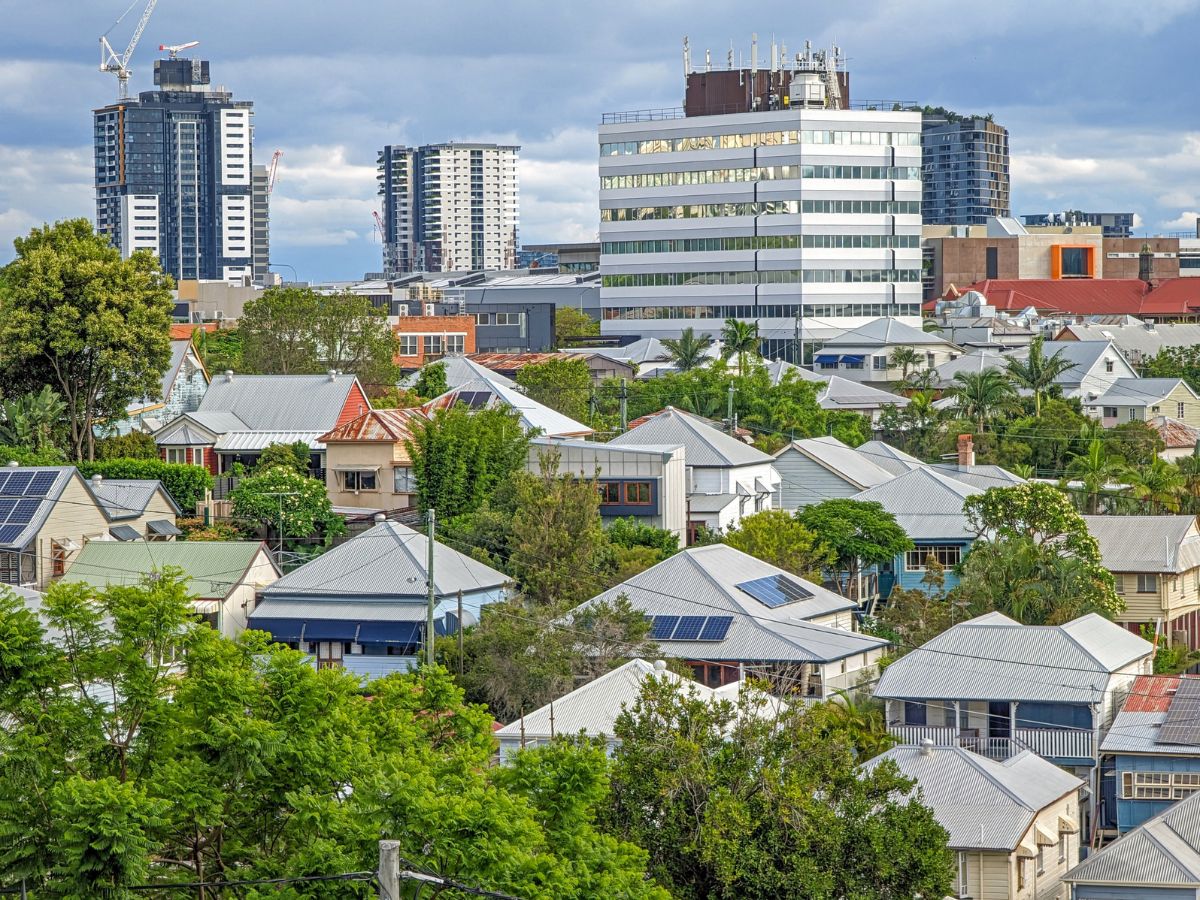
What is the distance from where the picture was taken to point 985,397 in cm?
9412

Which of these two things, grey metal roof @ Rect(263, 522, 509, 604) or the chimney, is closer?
grey metal roof @ Rect(263, 522, 509, 604)

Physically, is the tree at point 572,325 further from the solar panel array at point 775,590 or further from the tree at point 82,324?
the solar panel array at point 775,590

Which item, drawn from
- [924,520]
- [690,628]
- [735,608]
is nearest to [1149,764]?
[735,608]

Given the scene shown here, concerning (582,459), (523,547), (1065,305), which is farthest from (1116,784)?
(1065,305)

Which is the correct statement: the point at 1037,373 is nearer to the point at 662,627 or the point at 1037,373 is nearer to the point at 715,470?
the point at 715,470

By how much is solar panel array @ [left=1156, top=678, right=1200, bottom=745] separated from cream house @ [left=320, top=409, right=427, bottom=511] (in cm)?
3671

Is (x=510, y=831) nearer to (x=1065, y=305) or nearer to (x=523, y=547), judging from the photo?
(x=523, y=547)

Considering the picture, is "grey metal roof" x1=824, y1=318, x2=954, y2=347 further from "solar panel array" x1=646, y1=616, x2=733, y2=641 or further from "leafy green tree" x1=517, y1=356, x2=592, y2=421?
"solar panel array" x1=646, y1=616, x2=733, y2=641

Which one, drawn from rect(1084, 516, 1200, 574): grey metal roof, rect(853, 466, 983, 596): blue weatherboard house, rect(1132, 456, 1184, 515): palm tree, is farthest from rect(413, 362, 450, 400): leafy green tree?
rect(1084, 516, 1200, 574): grey metal roof

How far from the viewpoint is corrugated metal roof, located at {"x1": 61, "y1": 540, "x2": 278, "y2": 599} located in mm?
57094

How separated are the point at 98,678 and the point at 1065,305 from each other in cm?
17949

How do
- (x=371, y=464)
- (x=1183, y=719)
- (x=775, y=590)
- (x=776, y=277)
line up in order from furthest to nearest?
(x=776, y=277), (x=371, y=464), (x=775, y=590), (x=1183, y=719)

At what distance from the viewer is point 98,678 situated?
1028 inches

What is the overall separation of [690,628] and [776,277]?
110693 mm
